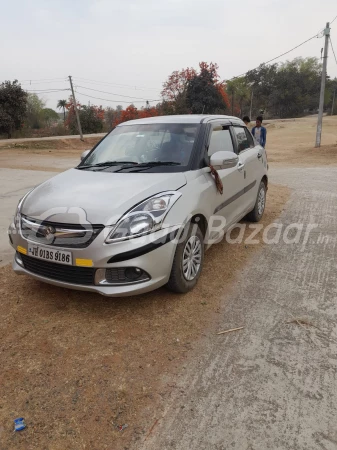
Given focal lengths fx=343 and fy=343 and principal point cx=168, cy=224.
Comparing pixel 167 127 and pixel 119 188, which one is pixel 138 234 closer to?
pixel 119 188

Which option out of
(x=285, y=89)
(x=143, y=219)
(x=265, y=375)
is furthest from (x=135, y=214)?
(x=285, y=89)

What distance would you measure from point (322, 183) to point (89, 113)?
39.5 metres

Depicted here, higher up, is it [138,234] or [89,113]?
[89,113]

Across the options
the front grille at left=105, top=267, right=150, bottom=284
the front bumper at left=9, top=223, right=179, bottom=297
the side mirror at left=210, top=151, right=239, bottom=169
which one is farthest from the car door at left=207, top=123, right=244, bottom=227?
the front grille at left=105, top=267, right=150, bottom=284

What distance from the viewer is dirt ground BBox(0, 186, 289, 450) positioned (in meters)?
1.92

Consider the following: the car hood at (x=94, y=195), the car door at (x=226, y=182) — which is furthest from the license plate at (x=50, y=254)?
the car door at (x=226, y=182)

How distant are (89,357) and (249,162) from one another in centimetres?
330

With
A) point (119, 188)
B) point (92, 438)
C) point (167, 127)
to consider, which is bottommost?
point (92, 438)

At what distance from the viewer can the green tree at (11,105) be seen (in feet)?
98.1

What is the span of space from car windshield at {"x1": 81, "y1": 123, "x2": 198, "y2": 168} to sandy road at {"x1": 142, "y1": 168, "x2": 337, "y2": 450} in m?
1.52

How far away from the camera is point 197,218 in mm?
3248

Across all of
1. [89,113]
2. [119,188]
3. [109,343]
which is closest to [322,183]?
[119,188]

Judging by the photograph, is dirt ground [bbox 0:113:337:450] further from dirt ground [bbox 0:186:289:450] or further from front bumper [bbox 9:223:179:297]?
front bumper [bbox 9:223:179:297]

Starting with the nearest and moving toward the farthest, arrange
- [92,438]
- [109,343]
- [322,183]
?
[92,438] < [109,343] < [322,183]
